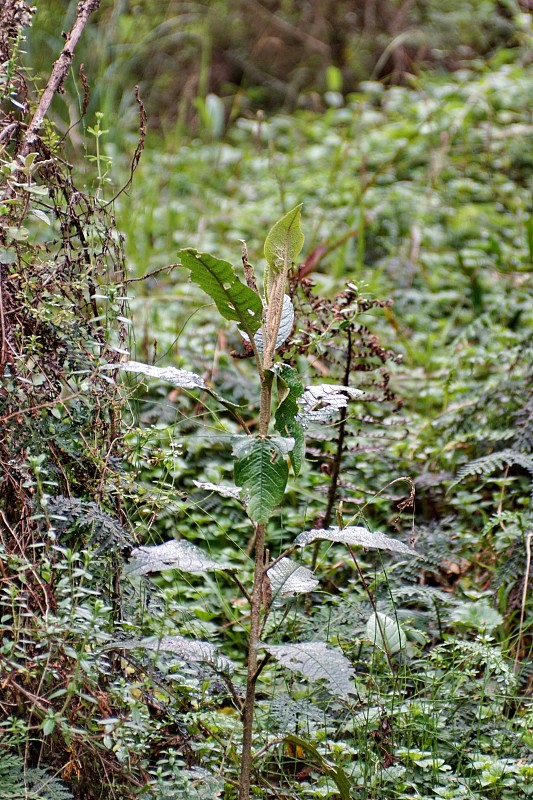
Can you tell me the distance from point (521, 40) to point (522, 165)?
209 centimetres

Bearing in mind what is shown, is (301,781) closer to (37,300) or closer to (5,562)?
(5,562)

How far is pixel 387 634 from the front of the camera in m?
2.17

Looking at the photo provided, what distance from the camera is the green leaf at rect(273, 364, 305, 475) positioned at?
5.52ft

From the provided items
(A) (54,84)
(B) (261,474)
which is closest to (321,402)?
(B) (261,474)

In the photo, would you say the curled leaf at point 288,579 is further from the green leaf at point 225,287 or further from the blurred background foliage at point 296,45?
the blurred background foliage at point 296,45

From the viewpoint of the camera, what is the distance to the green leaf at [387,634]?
212cm

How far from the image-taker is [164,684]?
1.78 m

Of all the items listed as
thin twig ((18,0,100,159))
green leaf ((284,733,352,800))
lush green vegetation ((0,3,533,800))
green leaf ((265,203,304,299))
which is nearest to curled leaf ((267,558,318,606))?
lush green vegetation ((0,3,533,800))

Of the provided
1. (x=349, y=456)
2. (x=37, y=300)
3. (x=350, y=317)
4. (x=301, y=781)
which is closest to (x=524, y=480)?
(x=349, y=456)

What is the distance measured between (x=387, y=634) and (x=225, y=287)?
3.25 ft

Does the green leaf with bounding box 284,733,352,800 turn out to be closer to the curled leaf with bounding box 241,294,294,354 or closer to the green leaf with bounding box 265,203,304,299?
the curled leaf with bounding box 241,294,294,354

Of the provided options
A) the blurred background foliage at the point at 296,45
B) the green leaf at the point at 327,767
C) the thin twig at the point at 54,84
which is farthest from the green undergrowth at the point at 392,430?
the blurred background foliage at the point at 296,45

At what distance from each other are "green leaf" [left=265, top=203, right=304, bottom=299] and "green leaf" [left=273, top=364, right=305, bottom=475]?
0.19 metres

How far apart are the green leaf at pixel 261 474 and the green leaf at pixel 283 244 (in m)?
0.33
